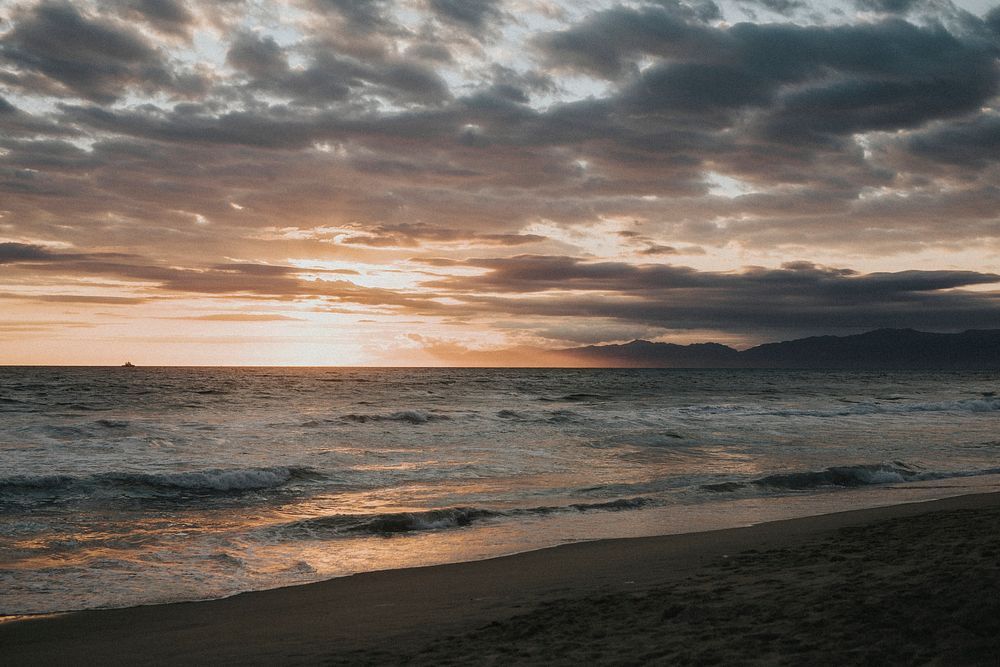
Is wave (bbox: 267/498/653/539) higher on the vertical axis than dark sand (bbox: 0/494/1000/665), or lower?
lower

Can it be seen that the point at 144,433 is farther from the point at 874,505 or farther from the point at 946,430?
the point at 946,430

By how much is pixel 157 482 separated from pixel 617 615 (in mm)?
13837

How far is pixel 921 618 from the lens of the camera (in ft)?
18.9

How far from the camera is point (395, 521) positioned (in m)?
13.3

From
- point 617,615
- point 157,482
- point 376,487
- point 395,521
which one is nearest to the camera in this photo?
point 617,615

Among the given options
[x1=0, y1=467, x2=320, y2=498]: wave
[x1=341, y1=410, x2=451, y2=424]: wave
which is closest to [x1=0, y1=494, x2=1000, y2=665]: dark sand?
[x1=0, y1=467, x2=320, y2=498]: wave

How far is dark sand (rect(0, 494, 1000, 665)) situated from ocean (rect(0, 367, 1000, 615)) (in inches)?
46.2

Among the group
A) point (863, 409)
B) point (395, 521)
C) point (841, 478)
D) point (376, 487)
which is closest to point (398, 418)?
point (376, 487)

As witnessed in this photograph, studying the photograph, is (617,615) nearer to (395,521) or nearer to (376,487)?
(395,521)

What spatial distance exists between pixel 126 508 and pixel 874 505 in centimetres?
1475

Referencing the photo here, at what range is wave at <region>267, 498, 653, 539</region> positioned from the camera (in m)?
12.7

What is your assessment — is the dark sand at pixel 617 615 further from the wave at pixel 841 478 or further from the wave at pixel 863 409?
the wave at pixel 863 409

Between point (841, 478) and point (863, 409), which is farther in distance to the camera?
point (863, 409)

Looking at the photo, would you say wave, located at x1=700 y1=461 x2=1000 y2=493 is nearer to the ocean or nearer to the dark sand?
the ocean
